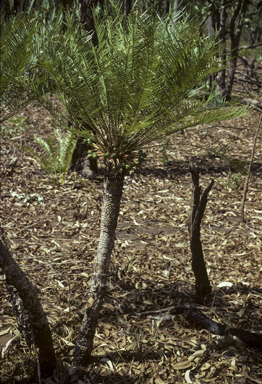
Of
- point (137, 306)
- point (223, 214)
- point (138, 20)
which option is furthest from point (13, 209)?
point (138, 20)

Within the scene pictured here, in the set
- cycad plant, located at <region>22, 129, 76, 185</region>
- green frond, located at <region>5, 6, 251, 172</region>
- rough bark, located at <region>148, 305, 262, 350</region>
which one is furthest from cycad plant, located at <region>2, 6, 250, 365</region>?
cycad plant, located at <region>22, 129, 76, 185</region>

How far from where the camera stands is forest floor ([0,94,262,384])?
102 inches

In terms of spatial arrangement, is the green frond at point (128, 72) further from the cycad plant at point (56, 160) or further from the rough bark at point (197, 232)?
the cycad plant at point (56, 160)

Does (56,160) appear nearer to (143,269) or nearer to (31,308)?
(143,269)

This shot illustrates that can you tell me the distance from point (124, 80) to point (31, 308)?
62.5 inches

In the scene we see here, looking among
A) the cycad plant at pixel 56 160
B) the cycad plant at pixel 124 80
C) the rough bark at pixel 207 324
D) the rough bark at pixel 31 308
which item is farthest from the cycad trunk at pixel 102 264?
the cycad plant at pixel 56 160

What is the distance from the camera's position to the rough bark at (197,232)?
287 centimetres

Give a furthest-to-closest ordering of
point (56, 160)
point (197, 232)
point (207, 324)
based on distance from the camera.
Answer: point (56, 160)
point (197, 232)
point (207, 324)

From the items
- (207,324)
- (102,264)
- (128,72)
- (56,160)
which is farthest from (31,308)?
(56,160)

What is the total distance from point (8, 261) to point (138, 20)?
167 cm

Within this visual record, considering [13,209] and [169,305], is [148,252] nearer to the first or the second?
[169,305]

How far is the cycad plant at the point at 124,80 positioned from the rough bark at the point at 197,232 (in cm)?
79

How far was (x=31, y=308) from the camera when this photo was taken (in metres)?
2.12

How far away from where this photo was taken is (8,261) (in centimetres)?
203
